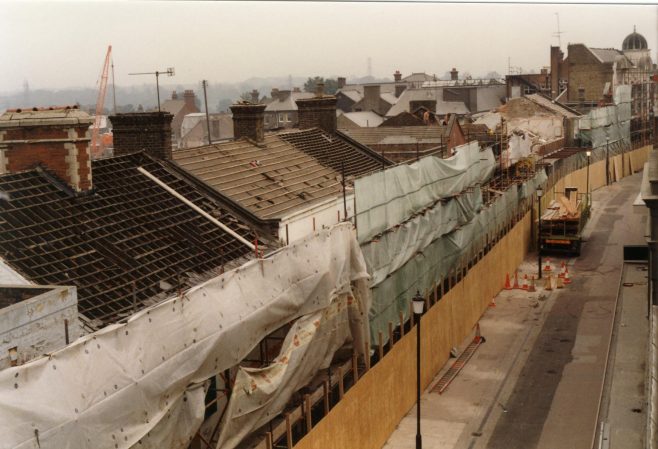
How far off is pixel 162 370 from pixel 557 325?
2404 cm

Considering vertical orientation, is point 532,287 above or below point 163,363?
below

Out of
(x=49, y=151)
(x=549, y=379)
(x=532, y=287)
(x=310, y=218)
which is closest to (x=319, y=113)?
(x=532, y=287)

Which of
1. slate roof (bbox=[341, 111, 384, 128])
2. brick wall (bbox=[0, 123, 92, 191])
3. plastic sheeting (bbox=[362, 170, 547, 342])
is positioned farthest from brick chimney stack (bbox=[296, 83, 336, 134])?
slate roof (bbox=[341, 111, 384, 128])

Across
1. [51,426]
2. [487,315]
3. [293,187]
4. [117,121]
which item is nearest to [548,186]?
[487,315]

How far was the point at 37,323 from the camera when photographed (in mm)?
11883

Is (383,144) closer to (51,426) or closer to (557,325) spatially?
(557,325)

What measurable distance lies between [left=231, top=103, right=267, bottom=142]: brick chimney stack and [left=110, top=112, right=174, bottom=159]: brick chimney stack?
595cm

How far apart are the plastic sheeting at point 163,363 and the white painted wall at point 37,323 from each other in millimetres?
1222

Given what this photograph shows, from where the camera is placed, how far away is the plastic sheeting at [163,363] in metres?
9.87

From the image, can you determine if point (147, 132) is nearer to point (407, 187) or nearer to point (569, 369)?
point (407, 187)

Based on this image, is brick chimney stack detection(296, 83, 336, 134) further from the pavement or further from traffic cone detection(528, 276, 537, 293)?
traffic cone detection(528, 276, 537, 293)

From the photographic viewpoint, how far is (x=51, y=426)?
32.4 feet

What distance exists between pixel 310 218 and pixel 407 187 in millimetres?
4178

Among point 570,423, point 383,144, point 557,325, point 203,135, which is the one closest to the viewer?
point 570,423
